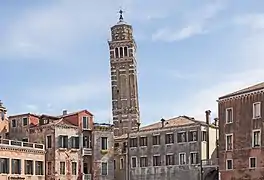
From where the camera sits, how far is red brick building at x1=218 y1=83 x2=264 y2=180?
48750 mm

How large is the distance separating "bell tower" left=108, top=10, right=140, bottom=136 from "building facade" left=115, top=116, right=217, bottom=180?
21230mm

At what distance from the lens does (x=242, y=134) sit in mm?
50250

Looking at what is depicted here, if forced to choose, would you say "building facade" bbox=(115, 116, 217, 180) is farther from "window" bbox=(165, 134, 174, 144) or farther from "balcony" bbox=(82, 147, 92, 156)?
"balcony" bbox=(82, 147, 92, 156)

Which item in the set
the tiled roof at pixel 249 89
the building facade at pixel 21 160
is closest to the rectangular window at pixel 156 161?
the building facade at pixel 21 160

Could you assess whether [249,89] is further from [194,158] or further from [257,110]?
[194,158]

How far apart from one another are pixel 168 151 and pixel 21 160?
1582 cm

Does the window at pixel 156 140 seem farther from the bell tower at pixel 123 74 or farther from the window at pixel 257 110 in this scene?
the bell tower at pixel 123 74

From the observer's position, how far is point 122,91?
9231 centimetres

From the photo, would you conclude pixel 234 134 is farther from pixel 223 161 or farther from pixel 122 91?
pixel 122 91

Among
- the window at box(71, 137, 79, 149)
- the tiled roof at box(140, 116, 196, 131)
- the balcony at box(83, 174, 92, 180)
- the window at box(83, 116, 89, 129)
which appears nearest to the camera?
the window at box(71, 137, 79, 149)

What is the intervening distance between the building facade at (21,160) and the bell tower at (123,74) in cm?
3010

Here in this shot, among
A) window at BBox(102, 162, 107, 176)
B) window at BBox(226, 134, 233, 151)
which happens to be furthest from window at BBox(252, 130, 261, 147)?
window at BBox(102, 162, 107, 176)

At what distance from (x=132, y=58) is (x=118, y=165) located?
28548 mm

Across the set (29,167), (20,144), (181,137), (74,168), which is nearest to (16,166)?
(29,167)
